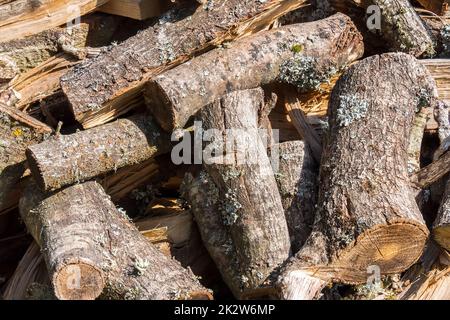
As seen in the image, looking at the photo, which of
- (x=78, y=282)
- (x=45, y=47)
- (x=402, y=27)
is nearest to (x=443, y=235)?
(x=402, y=27)

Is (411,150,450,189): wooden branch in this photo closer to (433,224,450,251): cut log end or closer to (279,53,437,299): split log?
(279,53,437,299): split log

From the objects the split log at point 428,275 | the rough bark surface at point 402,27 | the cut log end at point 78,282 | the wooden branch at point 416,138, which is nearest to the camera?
the cut log end at point 78,282

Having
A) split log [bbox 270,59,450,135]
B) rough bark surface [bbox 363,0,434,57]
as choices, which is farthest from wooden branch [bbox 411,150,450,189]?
rough bark surface [bbox 363,0,434,57]

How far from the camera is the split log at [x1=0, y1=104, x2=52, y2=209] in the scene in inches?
159

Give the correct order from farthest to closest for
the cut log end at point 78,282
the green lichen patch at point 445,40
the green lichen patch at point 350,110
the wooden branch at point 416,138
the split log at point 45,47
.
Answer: the green lichen patch at point 445,40 → the split log at point 45,47 → the wooden branch at point 416,138 → the green lichen patch at point 350,110 → the cut log end at point 78,282

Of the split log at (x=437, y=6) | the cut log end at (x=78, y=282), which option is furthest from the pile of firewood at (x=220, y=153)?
the split log at (x=437, y=6)

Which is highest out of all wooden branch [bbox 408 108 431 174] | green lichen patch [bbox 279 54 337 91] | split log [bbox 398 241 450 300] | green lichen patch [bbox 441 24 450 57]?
green lichen patch [bbox 279 54 337 91]

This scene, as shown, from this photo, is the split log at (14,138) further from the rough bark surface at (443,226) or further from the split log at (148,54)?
the rough bark surface at (443,226)

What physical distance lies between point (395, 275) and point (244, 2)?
160 cm

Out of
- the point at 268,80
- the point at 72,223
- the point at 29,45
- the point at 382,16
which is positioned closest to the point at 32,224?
the point at 72,223

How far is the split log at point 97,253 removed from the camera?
11.4 feet

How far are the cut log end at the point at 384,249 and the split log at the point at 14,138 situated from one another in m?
1.63

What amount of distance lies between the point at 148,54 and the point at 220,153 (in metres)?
0.67

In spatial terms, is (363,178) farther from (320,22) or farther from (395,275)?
(320,22)
